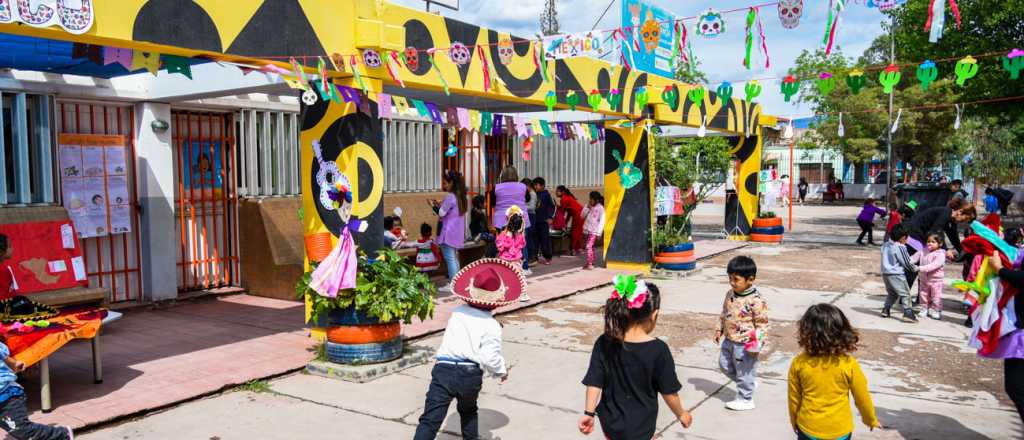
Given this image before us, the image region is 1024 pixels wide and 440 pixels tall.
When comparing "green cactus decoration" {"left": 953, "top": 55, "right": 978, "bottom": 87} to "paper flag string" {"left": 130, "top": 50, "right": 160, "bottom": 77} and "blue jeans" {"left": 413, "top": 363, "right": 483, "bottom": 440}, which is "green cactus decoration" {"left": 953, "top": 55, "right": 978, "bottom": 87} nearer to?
"blue jeans" {"left": 413, "top": 363, "right": 483, "bottom": 440}

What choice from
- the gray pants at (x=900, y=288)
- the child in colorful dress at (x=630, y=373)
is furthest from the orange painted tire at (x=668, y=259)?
the child in colorful dress at (x=630, y=373)

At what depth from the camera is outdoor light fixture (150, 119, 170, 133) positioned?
913 centimetres

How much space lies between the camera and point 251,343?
24.1ft

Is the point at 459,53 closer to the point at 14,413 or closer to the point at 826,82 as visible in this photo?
the point at 826,82

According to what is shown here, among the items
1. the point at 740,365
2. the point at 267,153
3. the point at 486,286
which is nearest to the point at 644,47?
the point at 267,153

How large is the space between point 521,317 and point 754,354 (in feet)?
12.7

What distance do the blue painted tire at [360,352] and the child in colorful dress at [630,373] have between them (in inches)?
130

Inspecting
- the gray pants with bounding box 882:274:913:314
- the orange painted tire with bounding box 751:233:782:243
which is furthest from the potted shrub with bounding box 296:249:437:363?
the orange painted tire with bounding box 751:233:782:243

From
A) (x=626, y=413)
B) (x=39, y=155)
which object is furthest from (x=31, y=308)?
(x=626, y=413)

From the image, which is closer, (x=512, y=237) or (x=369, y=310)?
(x=369, y=310)

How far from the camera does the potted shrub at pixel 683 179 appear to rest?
40.7ft

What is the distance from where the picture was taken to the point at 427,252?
11.2 meters

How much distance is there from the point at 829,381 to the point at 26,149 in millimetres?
8294

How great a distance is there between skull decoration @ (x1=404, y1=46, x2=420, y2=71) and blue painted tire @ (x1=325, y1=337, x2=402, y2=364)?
2.91 m
